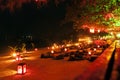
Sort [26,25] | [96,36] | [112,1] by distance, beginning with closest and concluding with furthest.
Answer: [112,1], [26,25], [96,36]

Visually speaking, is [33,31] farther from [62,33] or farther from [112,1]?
[112,1]

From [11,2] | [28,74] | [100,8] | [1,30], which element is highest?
[1,30]

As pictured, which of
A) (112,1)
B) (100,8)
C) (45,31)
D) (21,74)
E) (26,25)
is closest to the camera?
(112,1)

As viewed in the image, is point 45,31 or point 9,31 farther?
point 45,31

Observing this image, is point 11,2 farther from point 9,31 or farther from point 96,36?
point 96,36

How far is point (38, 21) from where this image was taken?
39.9 meters

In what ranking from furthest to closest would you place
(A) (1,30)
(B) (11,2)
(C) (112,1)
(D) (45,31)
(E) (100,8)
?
(D) (45,31) → (A) (1,30) → (E) (100,8) → (C) (112,1) → (B) (11,2)

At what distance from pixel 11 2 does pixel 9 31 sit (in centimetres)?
3214

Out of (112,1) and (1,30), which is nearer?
(112,1)

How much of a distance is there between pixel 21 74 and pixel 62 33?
94.6ft

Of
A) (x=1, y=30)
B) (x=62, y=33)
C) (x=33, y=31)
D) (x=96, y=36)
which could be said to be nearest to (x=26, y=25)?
(x=33, y=31)

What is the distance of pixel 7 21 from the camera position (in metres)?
34.6

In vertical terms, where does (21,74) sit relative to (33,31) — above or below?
below

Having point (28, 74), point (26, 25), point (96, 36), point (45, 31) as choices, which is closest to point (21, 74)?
point (28, 74)
